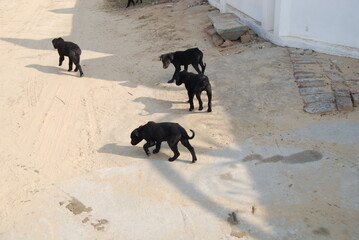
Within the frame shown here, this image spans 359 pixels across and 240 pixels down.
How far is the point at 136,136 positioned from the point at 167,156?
25.8 inches

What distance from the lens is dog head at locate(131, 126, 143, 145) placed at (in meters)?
7.11

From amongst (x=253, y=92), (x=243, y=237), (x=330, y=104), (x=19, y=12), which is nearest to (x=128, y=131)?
(x=253, y=92)

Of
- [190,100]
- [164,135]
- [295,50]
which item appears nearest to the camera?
[164,135]

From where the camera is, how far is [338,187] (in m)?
6.04

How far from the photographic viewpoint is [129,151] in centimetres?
746

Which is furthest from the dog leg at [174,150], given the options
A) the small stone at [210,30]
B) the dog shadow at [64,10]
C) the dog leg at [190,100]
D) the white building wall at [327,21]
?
the dog shadow at [64,10]

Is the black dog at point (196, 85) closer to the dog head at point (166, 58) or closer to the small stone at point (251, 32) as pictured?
the dog head at point (166, 58)

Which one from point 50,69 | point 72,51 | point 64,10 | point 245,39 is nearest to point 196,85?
point 72,51

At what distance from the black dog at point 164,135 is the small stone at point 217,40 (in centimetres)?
600

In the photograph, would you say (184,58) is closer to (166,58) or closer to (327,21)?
(166,58)

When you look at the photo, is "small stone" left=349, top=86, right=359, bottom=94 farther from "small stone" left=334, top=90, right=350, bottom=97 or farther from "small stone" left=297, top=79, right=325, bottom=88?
"small stone" left=297, top=79, right=325, bottom=88

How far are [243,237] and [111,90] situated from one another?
19.1ft

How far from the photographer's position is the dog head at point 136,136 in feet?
23.3

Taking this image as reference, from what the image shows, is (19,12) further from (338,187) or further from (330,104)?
(338,187)
